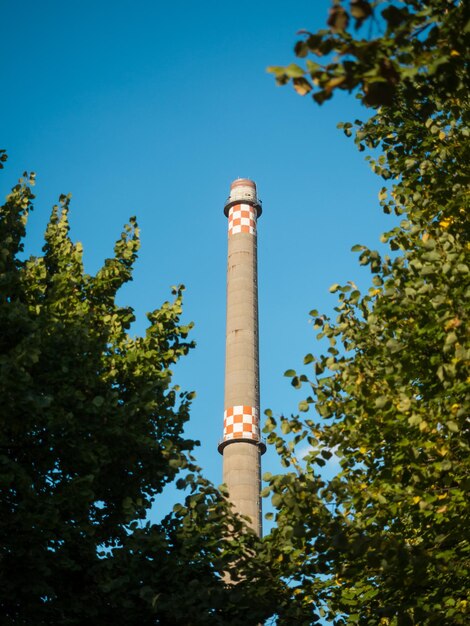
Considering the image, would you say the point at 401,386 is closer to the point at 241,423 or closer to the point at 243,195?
the point at 241,423

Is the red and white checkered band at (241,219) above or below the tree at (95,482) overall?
above

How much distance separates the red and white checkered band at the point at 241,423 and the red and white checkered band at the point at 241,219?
9.48m

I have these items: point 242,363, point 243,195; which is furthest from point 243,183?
point 242,363

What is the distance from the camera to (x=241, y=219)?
35.0 meters

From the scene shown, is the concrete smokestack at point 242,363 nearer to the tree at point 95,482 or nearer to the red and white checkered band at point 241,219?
the red and white checkered band at point 241,219

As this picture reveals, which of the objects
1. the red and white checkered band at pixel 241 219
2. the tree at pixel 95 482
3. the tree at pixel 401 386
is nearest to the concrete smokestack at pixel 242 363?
the red and white checkered band at pixel 241 219

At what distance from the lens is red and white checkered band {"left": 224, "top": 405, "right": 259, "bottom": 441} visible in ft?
91.4

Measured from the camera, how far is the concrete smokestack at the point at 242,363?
27141mm

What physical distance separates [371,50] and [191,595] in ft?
19.3

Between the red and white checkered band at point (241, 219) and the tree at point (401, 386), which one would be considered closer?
the tree at point (401, 386)

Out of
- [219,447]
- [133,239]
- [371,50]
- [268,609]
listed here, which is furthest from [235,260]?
[371,50]

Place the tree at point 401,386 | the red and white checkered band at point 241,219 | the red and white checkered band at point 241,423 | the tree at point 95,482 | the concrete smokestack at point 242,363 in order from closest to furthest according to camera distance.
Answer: the tree at point 401,386
the tree at point 95,482
the concrete smokestack at point 242,363
the red and white checkered band at point 241,423
the red and white checkered band at point 241,219

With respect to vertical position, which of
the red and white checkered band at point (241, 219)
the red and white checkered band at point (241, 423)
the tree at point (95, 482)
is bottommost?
the tree at point (95, 482)

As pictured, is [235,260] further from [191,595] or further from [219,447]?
[191,595]
